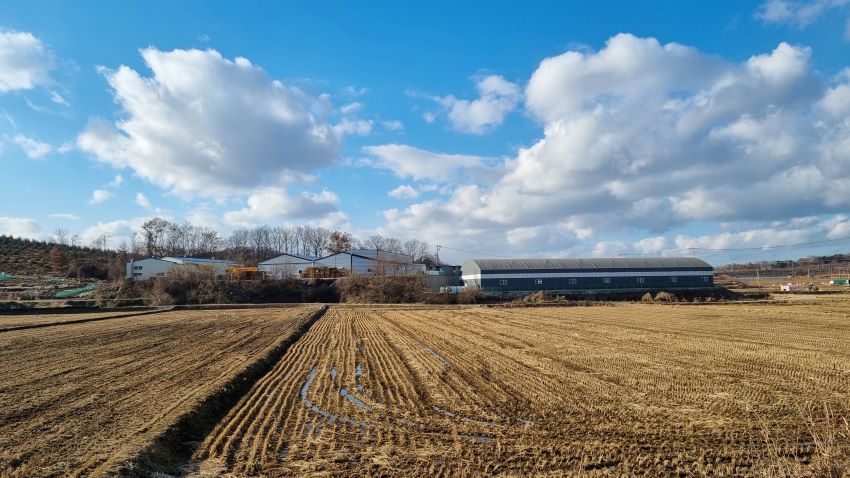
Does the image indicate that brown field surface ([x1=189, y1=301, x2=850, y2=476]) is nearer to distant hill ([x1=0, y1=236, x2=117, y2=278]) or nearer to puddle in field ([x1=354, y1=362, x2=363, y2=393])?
puddle in field ([x1=354, y1=362, x2=363, y2=393])

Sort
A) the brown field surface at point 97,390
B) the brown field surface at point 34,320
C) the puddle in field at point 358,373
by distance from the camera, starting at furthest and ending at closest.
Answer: the brown field surface at point 34,320
the puddle in field at point 358,373
the brown field surface at point 97,390

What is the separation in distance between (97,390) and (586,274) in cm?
7182

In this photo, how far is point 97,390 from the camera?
39.1 ft

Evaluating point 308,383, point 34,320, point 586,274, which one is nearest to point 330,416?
point 308,383

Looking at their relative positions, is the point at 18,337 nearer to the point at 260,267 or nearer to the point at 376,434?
the point at 376,434

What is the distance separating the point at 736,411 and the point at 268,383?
10.9 m

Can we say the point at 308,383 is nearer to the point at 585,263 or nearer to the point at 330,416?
the point at 330,416

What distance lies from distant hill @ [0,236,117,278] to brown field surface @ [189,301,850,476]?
104 metres

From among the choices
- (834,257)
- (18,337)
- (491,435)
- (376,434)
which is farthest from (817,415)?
(834,257)

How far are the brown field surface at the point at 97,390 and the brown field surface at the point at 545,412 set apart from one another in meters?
1.33

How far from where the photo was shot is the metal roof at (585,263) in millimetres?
76375

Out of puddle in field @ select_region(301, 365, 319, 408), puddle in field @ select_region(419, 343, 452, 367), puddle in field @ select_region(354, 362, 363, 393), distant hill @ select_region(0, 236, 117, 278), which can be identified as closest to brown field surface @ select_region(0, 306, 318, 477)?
puddle in field @ select_region(301, 365, 319, 408)

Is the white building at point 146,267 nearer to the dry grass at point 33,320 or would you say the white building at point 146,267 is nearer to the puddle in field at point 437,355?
the dry grass at point 33,320

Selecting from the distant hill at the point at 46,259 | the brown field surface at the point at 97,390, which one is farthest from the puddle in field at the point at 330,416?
the distant hill at the point at 46,259
